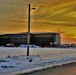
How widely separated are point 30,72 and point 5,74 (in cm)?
176

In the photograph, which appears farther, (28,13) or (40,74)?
(28,13)

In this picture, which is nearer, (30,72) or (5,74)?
(5,74)

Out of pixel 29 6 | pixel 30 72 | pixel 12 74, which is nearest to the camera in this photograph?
pixel 12 74

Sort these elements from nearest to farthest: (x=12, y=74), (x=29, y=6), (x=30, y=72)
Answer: (x=12, y=74), (x=30, y=72), (x=29, y=6)

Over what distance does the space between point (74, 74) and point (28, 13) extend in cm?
2835

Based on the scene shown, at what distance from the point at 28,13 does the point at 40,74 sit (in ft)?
93.1

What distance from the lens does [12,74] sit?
45.9 ft

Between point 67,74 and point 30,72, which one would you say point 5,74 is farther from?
point 67,74

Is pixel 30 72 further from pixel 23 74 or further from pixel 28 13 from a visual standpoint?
pixel 28 13

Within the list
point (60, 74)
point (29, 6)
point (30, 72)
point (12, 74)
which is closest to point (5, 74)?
point (12, 74)

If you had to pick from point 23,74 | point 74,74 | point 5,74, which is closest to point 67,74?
Answer: point 74,74

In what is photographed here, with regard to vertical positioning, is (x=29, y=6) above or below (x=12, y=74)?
above

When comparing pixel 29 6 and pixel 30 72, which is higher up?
pixel 29 6

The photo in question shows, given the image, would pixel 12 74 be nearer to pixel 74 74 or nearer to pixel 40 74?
pixel 40 74
